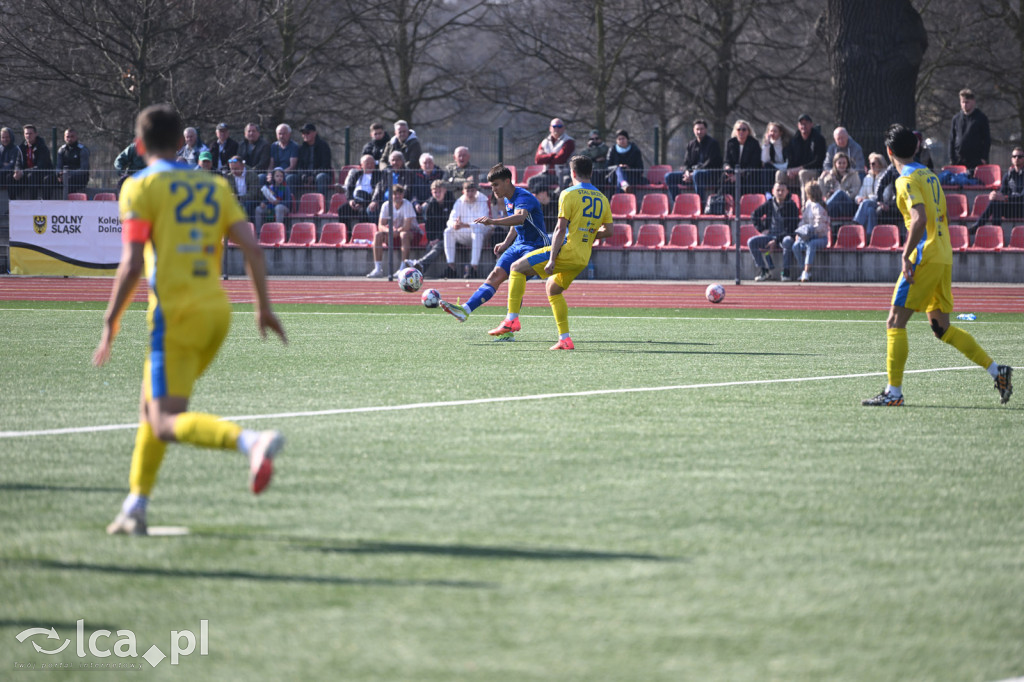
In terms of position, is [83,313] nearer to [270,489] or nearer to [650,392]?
[650,392]

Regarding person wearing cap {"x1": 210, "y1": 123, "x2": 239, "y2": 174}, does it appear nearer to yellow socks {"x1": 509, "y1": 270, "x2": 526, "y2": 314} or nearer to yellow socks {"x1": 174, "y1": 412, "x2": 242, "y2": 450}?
yellow socks {"x1": 509, "y1": 270, "x2": 526, "y2": 314}

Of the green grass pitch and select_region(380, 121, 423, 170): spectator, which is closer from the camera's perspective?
the green grass pitch

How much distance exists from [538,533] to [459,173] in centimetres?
2096

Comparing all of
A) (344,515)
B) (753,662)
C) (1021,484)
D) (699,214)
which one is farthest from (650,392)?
(699,214)

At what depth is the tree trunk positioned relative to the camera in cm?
2761

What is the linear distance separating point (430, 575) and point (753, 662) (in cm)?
136

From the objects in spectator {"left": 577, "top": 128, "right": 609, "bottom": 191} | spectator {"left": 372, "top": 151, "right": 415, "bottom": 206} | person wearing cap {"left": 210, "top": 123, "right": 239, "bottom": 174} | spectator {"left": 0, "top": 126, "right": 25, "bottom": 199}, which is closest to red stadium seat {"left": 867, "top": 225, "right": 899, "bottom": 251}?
spectator {"left": 577, "top": 128, "right": 609, "bottom": 191}

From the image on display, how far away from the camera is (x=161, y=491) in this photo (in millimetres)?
6297

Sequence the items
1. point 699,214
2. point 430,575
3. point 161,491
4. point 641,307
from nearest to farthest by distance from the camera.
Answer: point 430,575, point 161,491, point 641,307, point 699,214

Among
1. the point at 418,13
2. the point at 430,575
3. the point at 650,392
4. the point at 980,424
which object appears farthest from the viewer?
the point at 418,13

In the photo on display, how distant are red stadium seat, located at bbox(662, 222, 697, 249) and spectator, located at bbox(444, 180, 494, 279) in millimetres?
3503

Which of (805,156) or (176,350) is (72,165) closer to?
(805,156)

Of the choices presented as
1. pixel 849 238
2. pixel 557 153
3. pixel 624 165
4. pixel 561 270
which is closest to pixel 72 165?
pixel 557 153

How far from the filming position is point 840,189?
79.2ft
